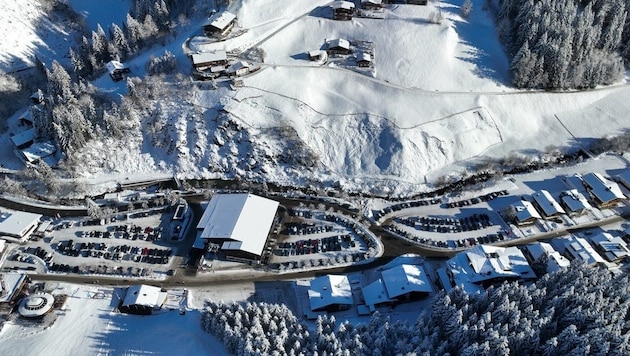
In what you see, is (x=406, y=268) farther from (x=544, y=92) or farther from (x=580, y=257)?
(x=544, y=92)

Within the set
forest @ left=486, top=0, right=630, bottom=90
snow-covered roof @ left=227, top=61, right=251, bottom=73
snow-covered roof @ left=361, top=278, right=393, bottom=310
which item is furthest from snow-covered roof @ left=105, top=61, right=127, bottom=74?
forest @ left=486, top=0, right=630, bottom=90

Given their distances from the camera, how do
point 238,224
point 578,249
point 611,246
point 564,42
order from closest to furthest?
point 578,249 → point 611,246 → point 238,224 → point 564,42

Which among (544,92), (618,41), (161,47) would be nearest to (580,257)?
(544,92)

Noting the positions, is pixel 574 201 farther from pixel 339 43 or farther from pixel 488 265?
pixel 339 43

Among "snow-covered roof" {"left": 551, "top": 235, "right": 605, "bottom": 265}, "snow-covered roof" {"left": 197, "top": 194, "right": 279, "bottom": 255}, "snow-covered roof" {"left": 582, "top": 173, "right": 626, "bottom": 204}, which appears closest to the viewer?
"snow-covered roof" {"left": 551, "top": 235, "right": 605, "bottom": 265}

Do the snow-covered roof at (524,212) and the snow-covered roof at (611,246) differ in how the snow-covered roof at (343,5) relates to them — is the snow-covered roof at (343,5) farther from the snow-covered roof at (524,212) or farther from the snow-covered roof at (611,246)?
the snow-covered roof at (611,246)

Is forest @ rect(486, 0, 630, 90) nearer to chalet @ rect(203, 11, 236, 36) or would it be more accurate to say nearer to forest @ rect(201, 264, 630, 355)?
forest @ rect(201, 264, 630, 355)

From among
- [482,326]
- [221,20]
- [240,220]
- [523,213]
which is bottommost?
[240,220]

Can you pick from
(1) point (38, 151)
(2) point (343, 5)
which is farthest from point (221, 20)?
(1) point (38, 151)
